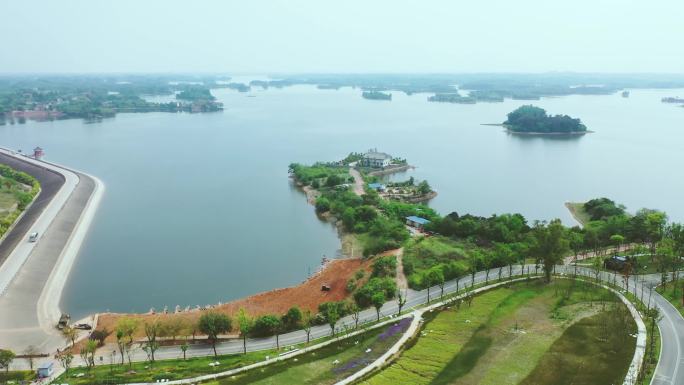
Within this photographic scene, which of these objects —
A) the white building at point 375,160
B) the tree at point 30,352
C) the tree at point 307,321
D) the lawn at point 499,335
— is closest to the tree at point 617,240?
the lawn at point 499,335

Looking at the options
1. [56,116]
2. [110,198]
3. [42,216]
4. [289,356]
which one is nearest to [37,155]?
[110,198]


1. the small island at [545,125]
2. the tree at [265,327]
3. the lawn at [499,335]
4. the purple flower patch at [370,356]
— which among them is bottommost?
the tree at [265,327]

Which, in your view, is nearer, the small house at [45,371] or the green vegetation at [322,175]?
the small house at [45,371]

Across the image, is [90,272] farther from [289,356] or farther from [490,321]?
[490,321]

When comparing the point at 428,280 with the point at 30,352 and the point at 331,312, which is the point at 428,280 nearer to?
the point at 331,312

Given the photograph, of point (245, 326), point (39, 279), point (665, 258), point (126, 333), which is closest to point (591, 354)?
point (665, 258)

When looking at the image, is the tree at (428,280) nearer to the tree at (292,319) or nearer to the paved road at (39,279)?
the tree at (292,319)
